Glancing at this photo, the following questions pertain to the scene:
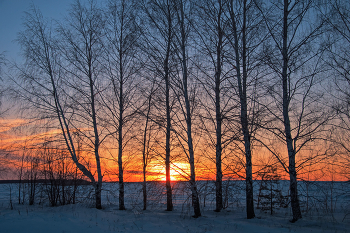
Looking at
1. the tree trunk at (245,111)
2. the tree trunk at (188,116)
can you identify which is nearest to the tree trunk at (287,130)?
the tree trunk at (245,111)

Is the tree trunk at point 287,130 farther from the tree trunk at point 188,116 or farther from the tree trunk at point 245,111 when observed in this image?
the tree trunk at point 188,116

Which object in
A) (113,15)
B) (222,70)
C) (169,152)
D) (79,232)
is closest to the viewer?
(79,232)

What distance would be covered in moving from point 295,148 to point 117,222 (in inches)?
308

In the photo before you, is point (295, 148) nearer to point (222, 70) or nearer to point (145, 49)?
point (222, 70)

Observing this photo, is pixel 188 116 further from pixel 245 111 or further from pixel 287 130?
pixel 287 130

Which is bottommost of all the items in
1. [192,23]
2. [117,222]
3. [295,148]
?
[117,222]

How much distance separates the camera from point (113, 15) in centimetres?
1388

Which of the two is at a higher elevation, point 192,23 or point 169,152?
point 192,23

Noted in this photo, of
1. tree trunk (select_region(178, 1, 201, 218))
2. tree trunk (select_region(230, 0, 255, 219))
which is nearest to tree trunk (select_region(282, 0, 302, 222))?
tree trunk (select_region(230, 0, 255, 219))

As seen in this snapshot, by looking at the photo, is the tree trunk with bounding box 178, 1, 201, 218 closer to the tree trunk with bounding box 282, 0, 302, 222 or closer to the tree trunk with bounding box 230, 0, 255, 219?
the tree trunk with bounding box 230, 0, 255, 219

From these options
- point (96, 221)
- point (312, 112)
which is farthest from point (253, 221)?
point (96, 221)

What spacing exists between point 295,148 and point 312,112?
5.37 feet

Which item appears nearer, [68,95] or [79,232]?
[79,232]

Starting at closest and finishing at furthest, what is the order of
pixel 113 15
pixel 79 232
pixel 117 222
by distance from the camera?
pixel 79 232 < pixel 117 222 < pixel 113 15
